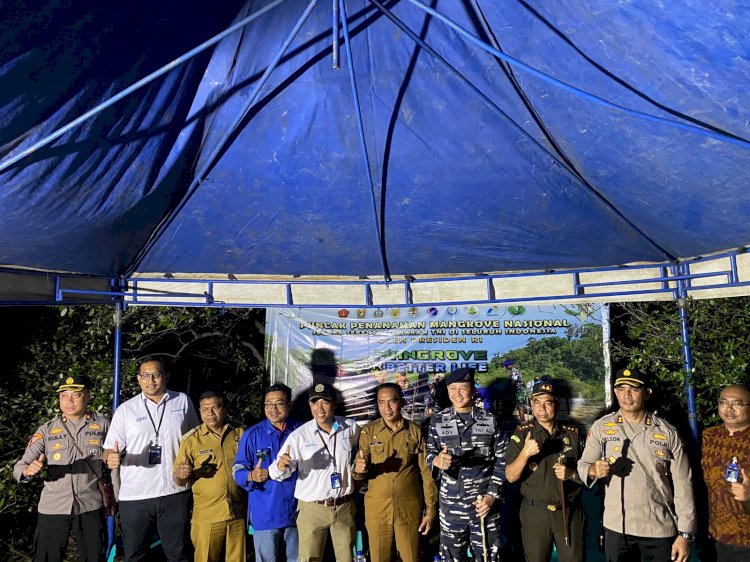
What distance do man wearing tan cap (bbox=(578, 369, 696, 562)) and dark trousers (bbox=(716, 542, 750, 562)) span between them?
0.18 m

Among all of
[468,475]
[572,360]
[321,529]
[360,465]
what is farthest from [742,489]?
[321,529]

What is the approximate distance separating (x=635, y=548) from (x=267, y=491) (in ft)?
8.42

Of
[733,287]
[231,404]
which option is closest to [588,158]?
[733,287]

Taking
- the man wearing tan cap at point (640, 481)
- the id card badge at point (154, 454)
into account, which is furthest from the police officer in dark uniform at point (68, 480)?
the man wearing tan cap at point (640, 481)

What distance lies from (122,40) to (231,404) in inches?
219

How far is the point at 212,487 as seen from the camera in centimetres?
505

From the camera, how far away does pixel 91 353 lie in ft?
24.1

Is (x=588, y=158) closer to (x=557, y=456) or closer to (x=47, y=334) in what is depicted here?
(x=557, y=456)

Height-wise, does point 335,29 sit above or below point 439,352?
above

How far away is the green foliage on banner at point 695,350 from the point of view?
5324 millimetres

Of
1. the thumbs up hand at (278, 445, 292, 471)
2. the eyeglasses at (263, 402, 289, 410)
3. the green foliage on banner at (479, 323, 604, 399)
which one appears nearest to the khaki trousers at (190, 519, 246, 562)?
the thumbs up hand at (278, 445, 292, 471)

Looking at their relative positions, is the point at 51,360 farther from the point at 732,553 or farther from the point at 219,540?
the point at 732,553

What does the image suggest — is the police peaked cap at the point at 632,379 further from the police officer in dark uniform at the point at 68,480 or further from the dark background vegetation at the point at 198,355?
the police officer in dark uniform at the point at 68,480

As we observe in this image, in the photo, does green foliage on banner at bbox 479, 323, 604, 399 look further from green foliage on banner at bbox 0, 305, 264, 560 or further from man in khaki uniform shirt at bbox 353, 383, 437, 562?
green foliage on banner at bbox 0, 305, 264, 560
